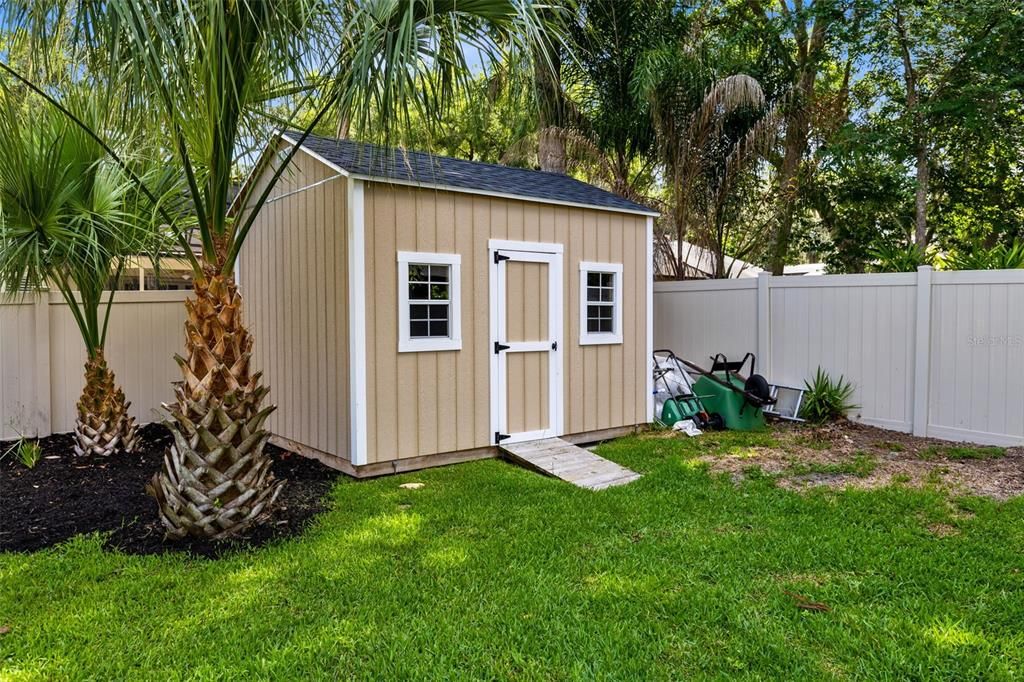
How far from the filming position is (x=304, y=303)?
582cm

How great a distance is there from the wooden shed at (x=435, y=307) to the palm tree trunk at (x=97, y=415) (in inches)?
54.8

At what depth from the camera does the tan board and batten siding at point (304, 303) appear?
531 centimetres

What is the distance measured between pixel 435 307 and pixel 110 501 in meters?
2.82

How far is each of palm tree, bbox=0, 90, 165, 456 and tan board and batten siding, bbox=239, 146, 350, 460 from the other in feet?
4.15

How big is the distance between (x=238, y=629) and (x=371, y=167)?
349 centimetres

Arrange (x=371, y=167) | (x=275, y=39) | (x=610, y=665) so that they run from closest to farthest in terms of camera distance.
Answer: (x=610, y=665), (x=275, y=39), (x=371, y=167)

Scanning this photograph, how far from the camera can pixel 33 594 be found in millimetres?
3090

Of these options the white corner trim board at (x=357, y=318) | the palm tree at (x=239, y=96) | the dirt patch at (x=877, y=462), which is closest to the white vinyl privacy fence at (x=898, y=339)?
the dirt patch at (x=877, y=462)

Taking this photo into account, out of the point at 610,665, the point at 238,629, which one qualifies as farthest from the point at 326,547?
the point at 610,665

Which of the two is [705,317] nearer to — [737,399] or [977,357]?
[737,399]

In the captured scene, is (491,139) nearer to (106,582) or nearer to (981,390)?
(981,390)

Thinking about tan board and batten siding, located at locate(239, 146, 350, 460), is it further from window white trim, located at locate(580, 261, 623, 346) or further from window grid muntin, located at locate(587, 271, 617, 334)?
window grid muntin, located at locate(587, 271, 617, 334)

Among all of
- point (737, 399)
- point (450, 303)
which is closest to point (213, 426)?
point (450, 303)

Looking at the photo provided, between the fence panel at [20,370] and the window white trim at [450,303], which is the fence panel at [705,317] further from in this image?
the fence panel at [20,370]
